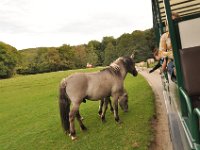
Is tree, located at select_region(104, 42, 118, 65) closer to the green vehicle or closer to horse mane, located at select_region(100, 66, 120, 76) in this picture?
horse mane, located at select_region(100, 66, 120, 76)

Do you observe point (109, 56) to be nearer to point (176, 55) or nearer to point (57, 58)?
point (57, 58)

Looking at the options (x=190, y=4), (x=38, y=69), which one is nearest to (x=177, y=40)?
(x=190, y=4)

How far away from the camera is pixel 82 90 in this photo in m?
9.05

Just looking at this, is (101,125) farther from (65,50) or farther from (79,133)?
(65,50)

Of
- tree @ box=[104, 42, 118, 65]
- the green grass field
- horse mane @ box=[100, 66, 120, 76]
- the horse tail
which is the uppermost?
tree @ box=[104, 42, 118, 65]

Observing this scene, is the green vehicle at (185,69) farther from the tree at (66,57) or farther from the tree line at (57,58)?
the tree at (66,57)

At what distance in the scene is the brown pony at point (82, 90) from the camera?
890cm

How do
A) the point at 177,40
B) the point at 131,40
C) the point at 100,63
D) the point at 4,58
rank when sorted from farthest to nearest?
the point at 100,63 < the point at 4,58 < the point at 131,40 < the point at 177,40

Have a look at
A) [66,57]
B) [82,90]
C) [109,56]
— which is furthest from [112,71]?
[66,57]

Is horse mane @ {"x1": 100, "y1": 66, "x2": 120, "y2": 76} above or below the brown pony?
above

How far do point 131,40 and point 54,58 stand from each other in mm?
38478

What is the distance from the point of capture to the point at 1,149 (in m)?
9.75

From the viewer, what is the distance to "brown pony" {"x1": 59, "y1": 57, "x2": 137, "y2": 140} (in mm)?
8898

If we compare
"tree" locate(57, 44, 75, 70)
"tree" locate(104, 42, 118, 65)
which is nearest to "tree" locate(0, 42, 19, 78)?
"tree" locate(57, 44, 75, 70)
